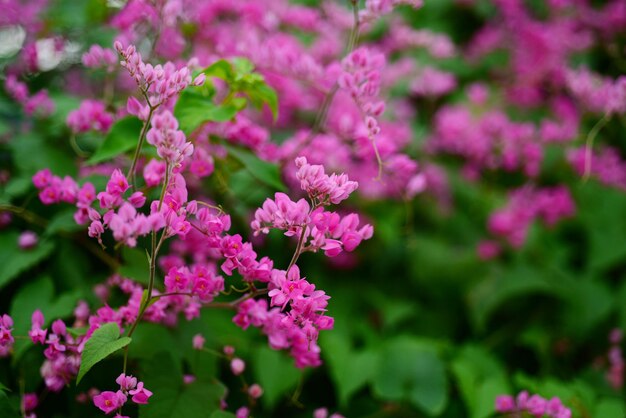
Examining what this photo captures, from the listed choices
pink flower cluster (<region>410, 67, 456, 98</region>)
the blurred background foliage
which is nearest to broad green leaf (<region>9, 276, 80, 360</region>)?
the blurred background foliage

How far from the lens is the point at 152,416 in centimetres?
94

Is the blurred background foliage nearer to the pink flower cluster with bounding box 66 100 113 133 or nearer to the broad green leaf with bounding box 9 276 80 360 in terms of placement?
→ the broad green leaf with bounding box 9 276 80 360

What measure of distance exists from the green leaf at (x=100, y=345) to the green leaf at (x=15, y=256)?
0.44 m

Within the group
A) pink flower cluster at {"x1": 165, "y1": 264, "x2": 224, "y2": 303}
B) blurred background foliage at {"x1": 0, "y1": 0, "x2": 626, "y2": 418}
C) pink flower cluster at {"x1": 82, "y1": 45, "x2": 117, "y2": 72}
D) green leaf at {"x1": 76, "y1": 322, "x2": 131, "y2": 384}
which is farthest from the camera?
pink flower cluster at {"x1": 82, "y1": 45, "x2": 117, "y2": 72}

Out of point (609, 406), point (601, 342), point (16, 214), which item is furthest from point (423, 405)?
point (16, 214)

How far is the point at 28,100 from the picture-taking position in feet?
4.52

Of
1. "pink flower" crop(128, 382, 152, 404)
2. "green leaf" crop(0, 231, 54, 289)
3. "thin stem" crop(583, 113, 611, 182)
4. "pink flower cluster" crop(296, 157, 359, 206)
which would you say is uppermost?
"pink flower cluster" crop(296, 157, 359, 206)

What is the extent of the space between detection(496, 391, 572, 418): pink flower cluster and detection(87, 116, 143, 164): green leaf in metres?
1.03

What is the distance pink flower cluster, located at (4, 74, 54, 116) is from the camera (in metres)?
1.32

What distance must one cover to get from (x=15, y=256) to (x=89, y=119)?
14.7 inches

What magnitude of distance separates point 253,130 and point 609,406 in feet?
3.72

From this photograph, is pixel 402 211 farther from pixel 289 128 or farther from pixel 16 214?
pixel 16 214

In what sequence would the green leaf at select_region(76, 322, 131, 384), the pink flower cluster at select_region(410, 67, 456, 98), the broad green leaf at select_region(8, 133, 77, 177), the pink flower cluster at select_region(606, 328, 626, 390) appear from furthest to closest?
the pink flower cluster at select_region(410, 67, 456, 98)
the pink flower cluster at select_region(606, 328, 626, 390)
the broad green leaf at select_region(8, 133, 77, 177)
the green leaf at select_region(76, 322, 131, 384)

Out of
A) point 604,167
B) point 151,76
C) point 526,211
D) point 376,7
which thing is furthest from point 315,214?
point 604,167
